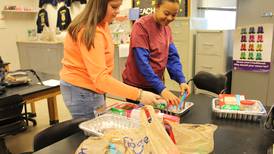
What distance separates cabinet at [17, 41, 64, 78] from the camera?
4562 millimetres

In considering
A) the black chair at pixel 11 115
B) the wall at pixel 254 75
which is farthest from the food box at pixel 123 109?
the wall at pixel 254 75

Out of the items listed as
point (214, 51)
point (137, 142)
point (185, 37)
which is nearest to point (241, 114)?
point (137, 142)

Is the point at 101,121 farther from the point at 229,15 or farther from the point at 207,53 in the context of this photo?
the point at 229,15

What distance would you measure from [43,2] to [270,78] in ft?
14.7

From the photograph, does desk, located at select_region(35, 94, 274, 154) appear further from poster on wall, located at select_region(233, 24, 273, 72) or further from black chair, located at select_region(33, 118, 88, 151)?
poster on wall, located at select_region(233, 24, 273, 72)

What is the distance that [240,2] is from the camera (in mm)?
2965

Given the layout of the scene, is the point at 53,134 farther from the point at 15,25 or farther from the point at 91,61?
the point at 15,25

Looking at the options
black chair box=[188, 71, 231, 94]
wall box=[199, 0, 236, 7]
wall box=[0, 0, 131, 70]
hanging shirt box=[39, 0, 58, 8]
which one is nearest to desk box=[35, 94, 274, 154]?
black chair box=[188, 71, 231, 94]

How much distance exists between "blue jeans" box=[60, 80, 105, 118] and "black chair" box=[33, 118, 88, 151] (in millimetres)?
177

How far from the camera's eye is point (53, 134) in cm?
116

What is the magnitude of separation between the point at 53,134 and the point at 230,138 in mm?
781

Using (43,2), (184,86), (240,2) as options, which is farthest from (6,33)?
(184,86)

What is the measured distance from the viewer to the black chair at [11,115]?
1876mm

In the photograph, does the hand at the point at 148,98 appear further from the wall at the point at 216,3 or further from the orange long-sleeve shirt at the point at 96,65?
the wall at the point at 216,3
